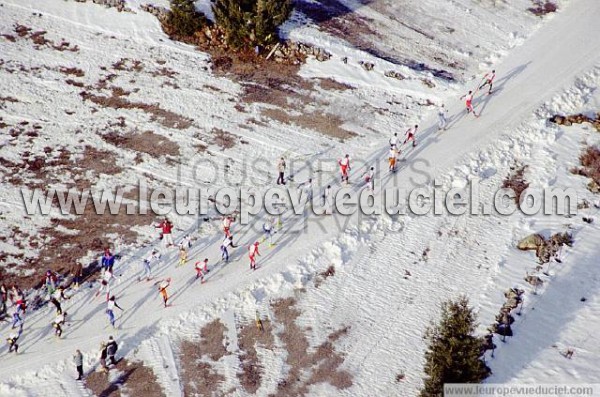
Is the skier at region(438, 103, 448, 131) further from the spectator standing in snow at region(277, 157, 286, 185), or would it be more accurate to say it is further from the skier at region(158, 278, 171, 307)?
the skier at region(158, 278, 171, 307)

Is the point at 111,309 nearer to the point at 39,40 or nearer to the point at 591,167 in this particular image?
the point at 39,40

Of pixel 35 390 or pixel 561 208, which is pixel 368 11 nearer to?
pixel 561 208

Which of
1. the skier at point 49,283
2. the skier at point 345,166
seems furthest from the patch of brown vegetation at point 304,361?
the skier at point 49,283

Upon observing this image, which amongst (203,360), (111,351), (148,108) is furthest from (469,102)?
(111,351)

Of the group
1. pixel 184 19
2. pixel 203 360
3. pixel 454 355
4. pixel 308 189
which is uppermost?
pixel 184 19

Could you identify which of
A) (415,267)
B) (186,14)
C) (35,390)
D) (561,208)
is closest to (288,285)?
(415,267)

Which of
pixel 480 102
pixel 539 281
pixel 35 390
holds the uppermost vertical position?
pixel 480 102

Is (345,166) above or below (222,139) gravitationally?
above
